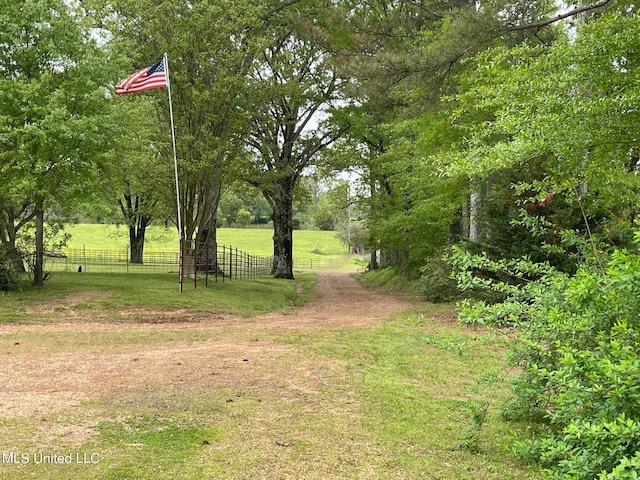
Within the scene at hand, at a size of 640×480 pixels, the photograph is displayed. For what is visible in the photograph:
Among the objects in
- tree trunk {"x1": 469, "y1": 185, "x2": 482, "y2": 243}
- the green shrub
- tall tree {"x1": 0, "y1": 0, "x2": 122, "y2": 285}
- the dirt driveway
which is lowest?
the dirt driveway

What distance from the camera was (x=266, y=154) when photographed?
22.9 metres

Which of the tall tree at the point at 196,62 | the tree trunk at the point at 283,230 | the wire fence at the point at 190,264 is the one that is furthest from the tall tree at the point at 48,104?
the tree trunk at the point at 283,230

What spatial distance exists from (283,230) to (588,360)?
904 inches

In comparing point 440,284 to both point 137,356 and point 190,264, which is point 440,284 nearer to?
point 190,264

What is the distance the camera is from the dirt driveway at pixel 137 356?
528 centimetres

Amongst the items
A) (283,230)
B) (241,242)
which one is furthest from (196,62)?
(241,242)

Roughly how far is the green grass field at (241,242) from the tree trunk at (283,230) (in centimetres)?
1742

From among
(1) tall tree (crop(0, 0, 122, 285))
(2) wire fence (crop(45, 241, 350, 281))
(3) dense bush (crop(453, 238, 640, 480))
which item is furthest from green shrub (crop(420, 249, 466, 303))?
(1) tall tree (crop(0, 0, 122, 285))

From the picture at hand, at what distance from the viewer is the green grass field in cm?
5356

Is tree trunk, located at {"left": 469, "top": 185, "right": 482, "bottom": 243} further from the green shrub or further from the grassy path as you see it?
the grassy path

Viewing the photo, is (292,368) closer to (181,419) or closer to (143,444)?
(181,419)

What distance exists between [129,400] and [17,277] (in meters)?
10.1

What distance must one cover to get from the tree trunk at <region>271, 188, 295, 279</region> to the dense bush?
21.6m

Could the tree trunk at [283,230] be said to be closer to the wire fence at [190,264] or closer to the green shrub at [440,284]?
the wire fence at [190,264]
